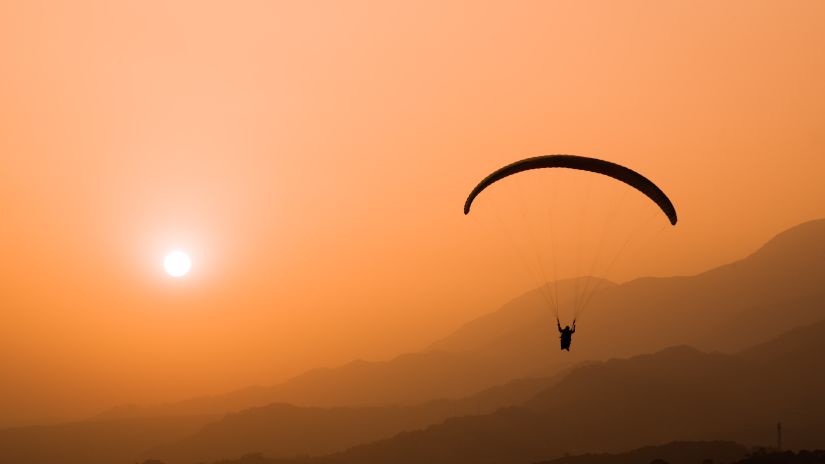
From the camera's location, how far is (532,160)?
39031 millimetres

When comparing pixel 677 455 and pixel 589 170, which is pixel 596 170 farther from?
pixel 677 455

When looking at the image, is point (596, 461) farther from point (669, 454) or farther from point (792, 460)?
point (792, 460)

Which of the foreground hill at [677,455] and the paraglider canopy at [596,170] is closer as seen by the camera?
the paraglider canopy at [596,170]

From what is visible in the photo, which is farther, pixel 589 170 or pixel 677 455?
pixel 677 455

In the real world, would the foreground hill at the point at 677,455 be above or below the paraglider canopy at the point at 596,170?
below

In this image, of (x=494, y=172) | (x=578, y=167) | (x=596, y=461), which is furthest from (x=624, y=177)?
(x=596, y=461)

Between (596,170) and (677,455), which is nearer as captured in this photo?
(596,170)

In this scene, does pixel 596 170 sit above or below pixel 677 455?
above

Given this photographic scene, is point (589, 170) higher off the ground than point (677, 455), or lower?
higher

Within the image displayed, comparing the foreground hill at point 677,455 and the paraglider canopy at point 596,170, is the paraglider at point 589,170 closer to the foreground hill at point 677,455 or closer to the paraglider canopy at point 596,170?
the paraglider canopy at point 596,170

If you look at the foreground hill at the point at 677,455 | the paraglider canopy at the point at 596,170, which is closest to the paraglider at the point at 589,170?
the paraglider canopy at the point at 596,170

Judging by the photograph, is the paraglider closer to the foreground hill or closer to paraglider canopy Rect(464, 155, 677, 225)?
paraglider canopy Rect(464, 155, 677, 225)

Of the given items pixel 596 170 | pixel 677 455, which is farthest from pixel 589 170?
pixel 677 455

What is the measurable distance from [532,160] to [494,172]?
175 centimetres
